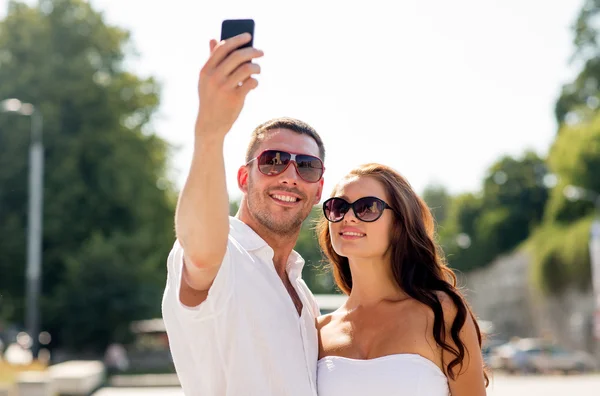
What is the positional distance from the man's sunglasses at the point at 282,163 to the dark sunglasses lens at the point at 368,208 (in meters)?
0.43

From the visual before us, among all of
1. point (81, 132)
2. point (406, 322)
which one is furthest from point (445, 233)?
point (406, 322)

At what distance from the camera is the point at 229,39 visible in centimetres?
304

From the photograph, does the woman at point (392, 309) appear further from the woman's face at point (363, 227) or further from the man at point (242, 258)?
→ the man at point (242, 258)

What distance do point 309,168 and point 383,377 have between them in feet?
3.20

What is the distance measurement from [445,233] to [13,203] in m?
49.2

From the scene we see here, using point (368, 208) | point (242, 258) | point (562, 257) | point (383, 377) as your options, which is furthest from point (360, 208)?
point (562, 257)

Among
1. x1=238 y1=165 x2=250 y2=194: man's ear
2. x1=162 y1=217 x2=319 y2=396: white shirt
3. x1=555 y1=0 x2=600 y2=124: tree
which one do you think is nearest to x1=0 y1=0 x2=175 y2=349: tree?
x1=555 y1=0 x2=600 y2=124: tree

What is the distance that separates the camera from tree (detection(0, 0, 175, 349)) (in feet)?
124

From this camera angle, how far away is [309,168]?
4488 mm

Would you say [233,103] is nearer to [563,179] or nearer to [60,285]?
[60,285]

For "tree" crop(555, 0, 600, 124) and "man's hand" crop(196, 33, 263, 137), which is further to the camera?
"tree" crop(555, 0, 600, 124)

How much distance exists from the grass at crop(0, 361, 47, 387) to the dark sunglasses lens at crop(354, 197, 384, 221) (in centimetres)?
1360

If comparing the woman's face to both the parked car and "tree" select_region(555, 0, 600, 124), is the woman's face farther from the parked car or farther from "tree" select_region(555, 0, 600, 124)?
"tree" select_region(555, 0, 600, 124)

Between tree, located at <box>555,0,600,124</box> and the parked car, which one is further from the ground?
tree, located at <box>555,0,600,124</box>
